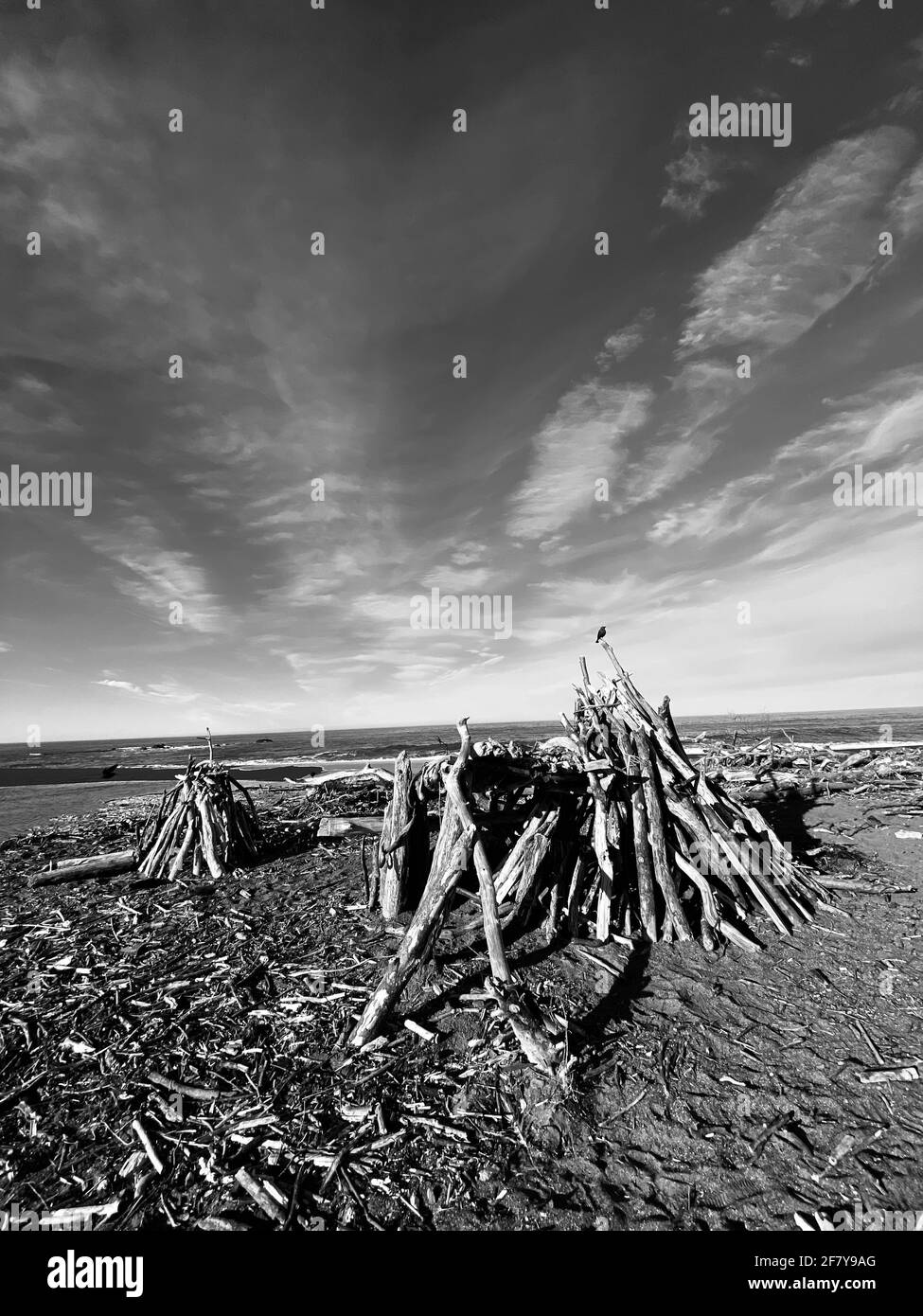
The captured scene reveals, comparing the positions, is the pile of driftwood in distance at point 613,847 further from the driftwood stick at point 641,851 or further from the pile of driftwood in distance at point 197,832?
the pile of driftwood in distance at point 197,832

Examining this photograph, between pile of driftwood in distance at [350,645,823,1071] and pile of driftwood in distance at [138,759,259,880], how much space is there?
159 inches

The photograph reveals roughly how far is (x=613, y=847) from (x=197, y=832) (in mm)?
8061

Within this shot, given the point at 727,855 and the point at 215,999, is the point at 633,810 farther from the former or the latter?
the point at 215,999

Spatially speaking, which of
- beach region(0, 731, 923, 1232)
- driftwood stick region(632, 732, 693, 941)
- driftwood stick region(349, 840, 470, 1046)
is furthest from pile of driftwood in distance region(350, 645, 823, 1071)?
driftwood stick region(349, 840, 470, 1046)

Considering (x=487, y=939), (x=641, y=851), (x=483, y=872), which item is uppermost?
(x=483, y=872)

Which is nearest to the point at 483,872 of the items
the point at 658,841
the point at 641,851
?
the point at 641,851

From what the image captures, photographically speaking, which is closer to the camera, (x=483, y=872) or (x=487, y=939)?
(x=483, y=872)

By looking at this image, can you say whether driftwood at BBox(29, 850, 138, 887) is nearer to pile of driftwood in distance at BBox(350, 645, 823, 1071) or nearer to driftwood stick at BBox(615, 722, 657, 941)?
pile of driftwood in distance at BBox(350, 645, 823, 1071)

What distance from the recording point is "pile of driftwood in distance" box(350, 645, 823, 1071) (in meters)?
7.07

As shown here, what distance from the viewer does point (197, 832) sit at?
1041 centimetres

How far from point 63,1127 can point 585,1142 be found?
13.2 ft

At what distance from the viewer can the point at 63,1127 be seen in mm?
4070

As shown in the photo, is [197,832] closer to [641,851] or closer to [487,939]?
[487,939]
